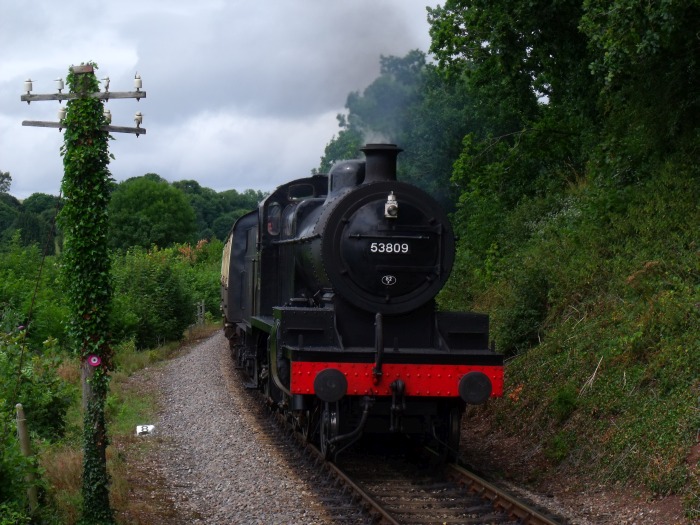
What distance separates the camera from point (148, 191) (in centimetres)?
7775

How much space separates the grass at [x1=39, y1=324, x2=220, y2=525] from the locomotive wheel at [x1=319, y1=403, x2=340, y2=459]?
1.87 meters

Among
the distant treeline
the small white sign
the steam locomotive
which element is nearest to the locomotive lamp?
the steam locomotive

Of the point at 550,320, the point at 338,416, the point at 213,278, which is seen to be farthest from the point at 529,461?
the point at 213,278

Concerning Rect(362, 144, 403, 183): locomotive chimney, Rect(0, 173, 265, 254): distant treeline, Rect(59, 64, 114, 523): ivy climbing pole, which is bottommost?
Rect(59, 64, 114, 523): ivy climbing pole

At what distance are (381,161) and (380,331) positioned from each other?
2.08 m

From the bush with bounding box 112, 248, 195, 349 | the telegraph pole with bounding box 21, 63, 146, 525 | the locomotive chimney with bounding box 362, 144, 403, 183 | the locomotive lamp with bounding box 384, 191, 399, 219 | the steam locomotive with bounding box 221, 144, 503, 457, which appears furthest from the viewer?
the bush with bounding box 112, 248, 195, 349

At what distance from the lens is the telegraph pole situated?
27.1 feet

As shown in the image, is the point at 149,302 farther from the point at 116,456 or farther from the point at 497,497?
the point at 497,497

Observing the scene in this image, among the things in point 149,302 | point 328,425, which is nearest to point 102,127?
point 328,425

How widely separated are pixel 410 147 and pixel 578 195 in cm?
1393

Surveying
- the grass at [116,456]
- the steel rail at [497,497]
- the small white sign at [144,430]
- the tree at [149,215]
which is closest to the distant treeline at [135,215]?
the tree at [149,215]

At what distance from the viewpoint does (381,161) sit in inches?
395

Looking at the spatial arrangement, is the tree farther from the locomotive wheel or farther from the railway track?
the locomotive wheel

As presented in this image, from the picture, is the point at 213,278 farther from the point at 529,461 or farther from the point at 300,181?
the point at 529,461
